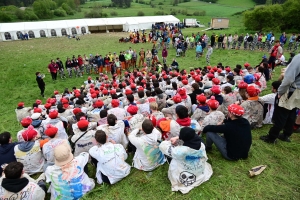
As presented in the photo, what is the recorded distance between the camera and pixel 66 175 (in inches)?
144

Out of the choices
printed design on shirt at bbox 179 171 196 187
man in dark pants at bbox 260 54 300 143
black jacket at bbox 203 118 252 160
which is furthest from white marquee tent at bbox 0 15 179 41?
printed design on shirt at bbox 179 171 196 187

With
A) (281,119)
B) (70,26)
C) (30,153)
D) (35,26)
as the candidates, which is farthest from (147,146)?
(35,26)

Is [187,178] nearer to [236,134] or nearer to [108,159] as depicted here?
[236,134]

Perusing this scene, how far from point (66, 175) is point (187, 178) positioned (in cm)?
233

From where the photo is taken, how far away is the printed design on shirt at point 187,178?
380 cm

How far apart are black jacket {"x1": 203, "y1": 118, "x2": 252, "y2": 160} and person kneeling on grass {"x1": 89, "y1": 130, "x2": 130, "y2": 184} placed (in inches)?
79.7

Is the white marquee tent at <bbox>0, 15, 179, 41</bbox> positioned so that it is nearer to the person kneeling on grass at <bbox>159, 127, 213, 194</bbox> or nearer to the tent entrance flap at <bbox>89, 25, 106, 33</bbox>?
the tent entrance flap at <bbox>89, 25, 106, 33</bbox>

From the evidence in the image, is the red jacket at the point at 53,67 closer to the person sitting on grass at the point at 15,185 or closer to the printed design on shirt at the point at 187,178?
the person sitting on grass at the point at 15,185

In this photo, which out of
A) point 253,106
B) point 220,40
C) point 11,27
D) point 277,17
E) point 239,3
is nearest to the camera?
point 253,106

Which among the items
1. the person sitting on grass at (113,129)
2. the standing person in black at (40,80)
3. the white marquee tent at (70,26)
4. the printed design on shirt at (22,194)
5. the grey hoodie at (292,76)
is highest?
the white marquee tent at (70,26)

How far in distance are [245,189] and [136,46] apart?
85.0ft

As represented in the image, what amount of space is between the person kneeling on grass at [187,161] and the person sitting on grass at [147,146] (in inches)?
15.8

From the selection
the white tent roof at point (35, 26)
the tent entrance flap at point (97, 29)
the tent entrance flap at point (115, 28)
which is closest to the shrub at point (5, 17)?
the white tent roof at point (35, 26)

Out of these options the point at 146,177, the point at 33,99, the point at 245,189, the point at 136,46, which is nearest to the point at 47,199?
the point at 146,177
